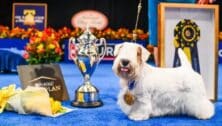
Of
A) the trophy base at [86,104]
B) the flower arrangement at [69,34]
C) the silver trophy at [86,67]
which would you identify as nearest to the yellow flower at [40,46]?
the silver trophy at [86,67]

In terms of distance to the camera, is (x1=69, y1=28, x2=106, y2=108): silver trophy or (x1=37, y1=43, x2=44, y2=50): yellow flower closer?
(x1=69, y1=28, x2=106, y2=108): silver trophy

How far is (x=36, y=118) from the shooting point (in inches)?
92.6

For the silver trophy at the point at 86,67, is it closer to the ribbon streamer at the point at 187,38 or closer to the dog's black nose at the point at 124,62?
the ribbon streamer at the point at 187,38

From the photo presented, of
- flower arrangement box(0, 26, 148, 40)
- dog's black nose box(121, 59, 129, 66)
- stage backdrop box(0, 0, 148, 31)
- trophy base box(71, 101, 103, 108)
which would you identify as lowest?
trophy base box(71, 101, 103, 108)

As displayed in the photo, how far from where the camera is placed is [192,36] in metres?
2.87

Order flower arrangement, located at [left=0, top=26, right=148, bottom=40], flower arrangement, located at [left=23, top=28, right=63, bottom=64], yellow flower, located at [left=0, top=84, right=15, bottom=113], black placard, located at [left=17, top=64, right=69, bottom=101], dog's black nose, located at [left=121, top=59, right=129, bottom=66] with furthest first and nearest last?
flower arrangement, located at [left=0, top=26, right=148, bottom=40] → flower arrangement, located at [left=23, top=28, right=63, bottom=64] → black placard, located at [left=17, top=64, right=69, bottom=101] → yellow flower, located at [left=0, top=84, right=15, bottom=113] → dog's black nose, located at [left=121, top=59, right=129, bottom=66]

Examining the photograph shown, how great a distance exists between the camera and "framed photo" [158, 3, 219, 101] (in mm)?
2828

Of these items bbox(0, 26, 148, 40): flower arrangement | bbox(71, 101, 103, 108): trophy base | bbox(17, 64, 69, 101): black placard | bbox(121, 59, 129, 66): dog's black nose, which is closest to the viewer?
bbox(121, 59, 129, 66): dog's black nose

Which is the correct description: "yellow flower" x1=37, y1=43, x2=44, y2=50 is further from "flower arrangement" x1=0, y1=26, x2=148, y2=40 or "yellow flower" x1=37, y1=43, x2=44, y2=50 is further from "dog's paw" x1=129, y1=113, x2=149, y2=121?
"flower arrangement" x1=0, y1=26, x2=148, y2=40

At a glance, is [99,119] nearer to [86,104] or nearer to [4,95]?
[86,104]

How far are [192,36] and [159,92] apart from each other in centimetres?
74

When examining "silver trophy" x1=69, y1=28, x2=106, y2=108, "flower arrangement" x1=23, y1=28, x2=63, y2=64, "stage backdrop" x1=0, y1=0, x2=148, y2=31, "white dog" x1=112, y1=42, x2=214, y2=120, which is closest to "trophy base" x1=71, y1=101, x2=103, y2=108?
"silver trophy" x1=69, y1=28, x2=106, y2=108

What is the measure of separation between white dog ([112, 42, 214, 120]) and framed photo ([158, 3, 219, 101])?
46 cm

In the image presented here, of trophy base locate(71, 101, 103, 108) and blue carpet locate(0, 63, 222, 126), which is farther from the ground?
trophy base locate(71, 101, 103, 108)
